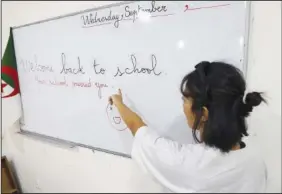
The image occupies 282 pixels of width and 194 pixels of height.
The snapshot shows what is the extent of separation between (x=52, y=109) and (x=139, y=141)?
0.93m

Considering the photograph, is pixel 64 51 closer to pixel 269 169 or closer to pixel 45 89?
pixel 45 89

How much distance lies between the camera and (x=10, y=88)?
1766 millimetres

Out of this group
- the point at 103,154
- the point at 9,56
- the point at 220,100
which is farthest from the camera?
the point at 9,56

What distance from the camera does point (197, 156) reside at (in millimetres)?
724

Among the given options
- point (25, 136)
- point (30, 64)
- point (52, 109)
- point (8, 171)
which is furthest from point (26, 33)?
point (8, 171)

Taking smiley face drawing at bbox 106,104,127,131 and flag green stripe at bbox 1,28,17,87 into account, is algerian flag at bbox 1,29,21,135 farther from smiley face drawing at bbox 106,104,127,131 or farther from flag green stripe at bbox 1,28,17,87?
smiley face drawing at bbox 106,104,127,131

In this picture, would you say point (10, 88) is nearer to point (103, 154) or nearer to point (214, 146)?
point (103, 154)

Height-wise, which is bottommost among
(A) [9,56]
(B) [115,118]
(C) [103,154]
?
(C) [103,154]

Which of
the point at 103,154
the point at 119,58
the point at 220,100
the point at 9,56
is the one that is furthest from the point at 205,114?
the point at 9,56

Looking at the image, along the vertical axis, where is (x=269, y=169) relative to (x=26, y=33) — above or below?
below

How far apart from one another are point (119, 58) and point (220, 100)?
23.9 inches

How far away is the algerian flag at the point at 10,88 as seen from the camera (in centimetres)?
168

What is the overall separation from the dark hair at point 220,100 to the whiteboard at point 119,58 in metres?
0.22

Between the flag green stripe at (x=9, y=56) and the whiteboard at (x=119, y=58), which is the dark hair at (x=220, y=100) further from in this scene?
the flag green stripe at (x=9, y=56)
